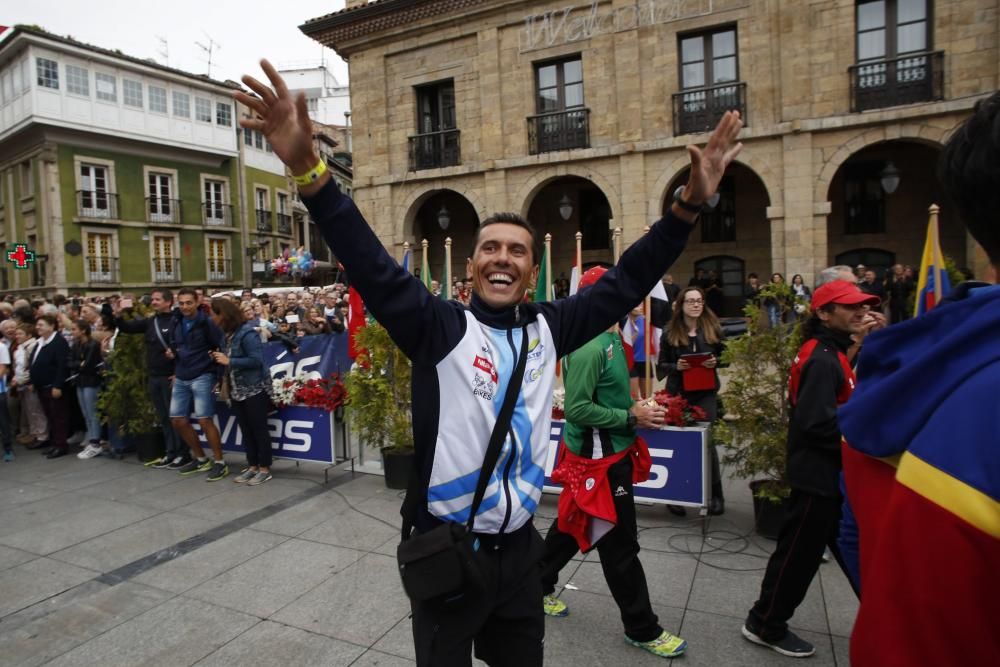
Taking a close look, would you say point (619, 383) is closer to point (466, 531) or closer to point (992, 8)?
point (466, 531)

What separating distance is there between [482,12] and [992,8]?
12665mm

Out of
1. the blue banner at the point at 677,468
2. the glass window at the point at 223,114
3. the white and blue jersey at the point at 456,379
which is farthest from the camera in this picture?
the glass window at the point at 223,114

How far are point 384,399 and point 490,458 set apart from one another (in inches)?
186

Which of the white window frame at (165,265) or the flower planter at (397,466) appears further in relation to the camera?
the white window frame at (165,265)

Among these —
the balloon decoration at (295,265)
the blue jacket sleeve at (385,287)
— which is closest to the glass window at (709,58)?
the blue jacket sleeve at (385,287)

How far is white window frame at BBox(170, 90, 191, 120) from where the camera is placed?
33969 mm

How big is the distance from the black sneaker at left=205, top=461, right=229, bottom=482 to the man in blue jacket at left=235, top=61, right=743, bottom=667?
5.83 m

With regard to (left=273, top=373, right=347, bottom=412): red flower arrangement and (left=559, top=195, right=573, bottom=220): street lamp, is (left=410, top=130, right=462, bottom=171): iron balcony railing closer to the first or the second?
(left=559, top=195, right=573, bottom=220): street lamp

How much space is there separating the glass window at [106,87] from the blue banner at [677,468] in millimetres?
35631

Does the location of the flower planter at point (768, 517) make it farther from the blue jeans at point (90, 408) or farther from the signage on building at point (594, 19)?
the signage on building at point (594, 19)

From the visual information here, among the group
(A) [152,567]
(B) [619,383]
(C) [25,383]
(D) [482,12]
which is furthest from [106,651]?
(D) [482,12]

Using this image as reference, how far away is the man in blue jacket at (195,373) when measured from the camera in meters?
7.00

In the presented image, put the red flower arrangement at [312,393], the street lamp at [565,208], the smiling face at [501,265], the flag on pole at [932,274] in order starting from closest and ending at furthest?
the smiling face at [501,265]
the flag on pole at [932,274]
the red flower arrangement at [312,393]
the street lamp at [565,208]

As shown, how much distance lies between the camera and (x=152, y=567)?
462 centimetres
